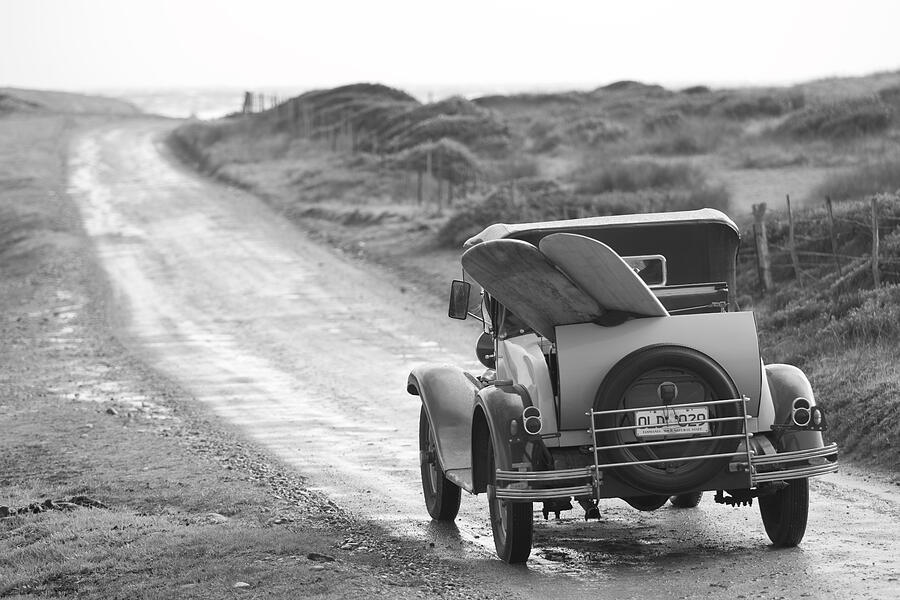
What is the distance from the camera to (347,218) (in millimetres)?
33156

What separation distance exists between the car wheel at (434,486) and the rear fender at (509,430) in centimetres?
107

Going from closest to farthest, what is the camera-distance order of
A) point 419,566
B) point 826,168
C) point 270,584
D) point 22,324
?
point 270,584
point 419,566
point 22,324
point 826,168

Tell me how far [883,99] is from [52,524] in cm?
3625

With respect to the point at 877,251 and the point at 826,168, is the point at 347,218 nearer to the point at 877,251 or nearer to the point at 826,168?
the point at 826,168

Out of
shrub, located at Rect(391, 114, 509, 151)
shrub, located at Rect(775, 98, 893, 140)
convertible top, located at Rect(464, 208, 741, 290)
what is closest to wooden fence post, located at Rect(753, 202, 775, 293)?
convertible top, located at Rect(464, 208, 741, 290)

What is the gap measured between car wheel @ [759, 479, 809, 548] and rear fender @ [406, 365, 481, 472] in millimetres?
2041

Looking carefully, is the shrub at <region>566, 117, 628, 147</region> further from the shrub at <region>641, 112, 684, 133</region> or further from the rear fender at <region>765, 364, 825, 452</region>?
the rear fender at <region>765, 364, 825, 452</region>

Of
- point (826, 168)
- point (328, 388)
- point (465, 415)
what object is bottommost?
point (328, 388)

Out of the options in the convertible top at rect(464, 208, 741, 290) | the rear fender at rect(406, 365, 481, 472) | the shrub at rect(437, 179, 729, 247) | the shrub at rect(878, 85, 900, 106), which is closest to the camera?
the rear fender at rect(406, 365, 481, 472)

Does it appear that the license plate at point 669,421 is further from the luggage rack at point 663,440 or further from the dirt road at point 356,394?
the dirt road at point 356,394

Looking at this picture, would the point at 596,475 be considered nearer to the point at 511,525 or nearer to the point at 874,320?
the point at 511,525

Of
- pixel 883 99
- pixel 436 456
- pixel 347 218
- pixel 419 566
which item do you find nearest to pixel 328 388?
pixel 436 456

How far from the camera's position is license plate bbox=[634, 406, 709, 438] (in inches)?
285

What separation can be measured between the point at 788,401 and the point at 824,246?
10.8m
